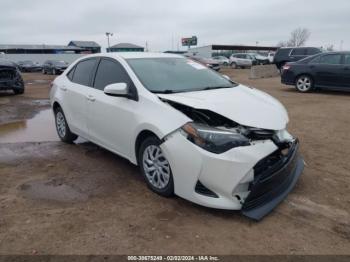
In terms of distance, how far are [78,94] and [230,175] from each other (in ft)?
10.2

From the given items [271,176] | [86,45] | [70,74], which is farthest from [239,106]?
[86,45]

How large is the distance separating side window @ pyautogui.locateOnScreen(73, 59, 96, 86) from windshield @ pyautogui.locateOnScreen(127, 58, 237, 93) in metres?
→ 0.98

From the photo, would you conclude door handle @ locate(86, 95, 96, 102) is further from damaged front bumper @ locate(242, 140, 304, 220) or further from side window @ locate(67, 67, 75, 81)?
damaged front bumper @ locate(242, 140, 304, 220)

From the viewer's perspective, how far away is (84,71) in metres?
5.61

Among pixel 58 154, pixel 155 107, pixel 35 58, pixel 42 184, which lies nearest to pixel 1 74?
pixel 58 154

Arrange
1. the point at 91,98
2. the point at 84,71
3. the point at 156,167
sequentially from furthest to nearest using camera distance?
the point at 84,71 < the point at 91,98 < the point at 156,167

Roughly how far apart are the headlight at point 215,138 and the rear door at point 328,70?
9.95m

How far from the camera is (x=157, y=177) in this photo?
3959mm

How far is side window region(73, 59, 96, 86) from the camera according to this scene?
17.7 feet

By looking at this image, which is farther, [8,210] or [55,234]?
[8,210]

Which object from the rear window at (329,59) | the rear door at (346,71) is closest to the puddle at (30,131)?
the rear window at (329,59)

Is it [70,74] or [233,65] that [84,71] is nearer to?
[70,74]

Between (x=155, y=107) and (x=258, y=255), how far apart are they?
73.4 inches

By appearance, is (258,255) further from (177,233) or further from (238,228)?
(177,233)
